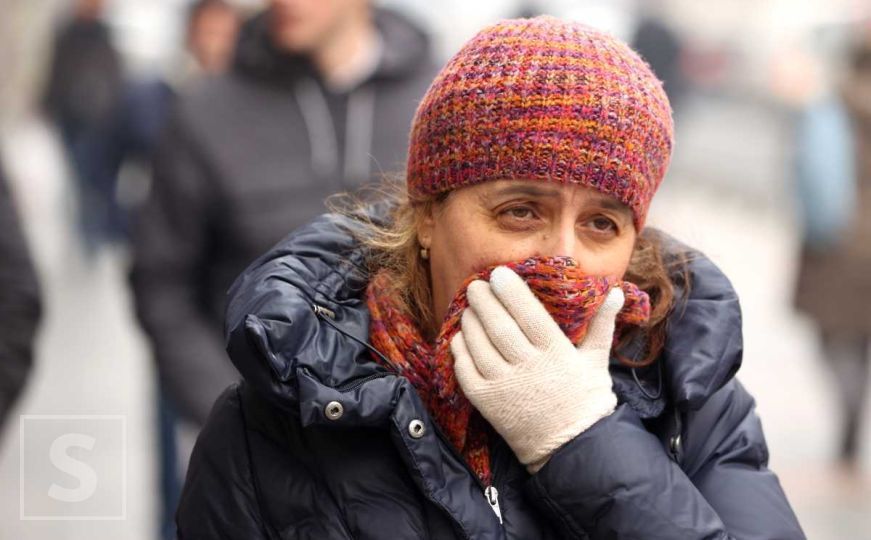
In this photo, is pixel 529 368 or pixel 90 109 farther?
pixel 90 109

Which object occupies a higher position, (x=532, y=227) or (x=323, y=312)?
(x=532, y=227)

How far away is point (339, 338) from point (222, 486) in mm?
301

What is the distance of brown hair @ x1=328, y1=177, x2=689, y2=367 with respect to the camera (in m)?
2.35

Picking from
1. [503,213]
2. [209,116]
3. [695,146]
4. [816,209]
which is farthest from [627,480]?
[695,146]

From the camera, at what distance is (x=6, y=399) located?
3.57 metres

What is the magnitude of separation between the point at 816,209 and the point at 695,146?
11965 mm

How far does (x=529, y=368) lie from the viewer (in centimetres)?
215

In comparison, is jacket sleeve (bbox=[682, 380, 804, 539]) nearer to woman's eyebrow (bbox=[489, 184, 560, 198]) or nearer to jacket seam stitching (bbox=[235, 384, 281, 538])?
woman's eyebrow (bbox=[489, 184, 560, 198])

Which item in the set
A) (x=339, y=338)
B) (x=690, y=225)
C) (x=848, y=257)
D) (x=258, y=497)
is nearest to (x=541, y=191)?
(x=339, y=338)

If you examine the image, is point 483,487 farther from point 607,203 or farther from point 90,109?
point 90,109

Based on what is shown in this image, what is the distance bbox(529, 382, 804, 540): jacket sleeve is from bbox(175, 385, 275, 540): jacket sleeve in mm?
449

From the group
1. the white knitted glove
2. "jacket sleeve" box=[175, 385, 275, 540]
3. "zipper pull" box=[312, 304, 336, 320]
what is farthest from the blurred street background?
"jacket sleeve" box=[175, 385, 275, 540]

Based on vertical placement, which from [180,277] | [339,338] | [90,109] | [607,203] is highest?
[607,203]

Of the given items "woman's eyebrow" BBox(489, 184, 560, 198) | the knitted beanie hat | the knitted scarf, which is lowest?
the knitted scarf
